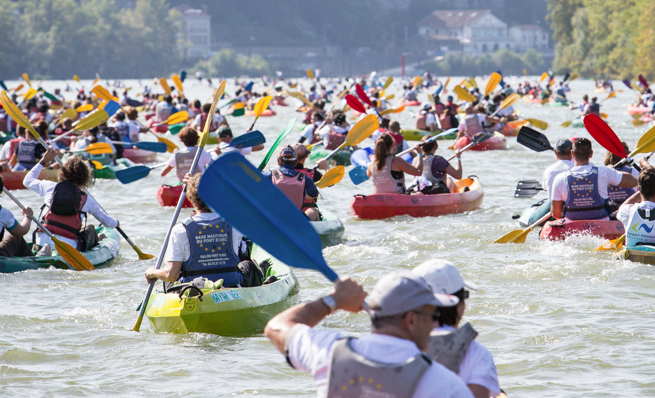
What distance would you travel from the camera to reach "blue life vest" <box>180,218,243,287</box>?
16.1 ft

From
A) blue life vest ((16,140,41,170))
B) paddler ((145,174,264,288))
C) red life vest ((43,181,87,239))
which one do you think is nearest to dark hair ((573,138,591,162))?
paddler ((145,174,264,288))

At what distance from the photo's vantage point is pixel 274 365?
4.97 meters

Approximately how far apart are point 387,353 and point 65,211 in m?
5.35

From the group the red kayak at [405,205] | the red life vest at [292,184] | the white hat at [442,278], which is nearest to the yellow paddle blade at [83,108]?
the red kayak at [405,205]

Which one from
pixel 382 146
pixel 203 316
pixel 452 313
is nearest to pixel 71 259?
pixel 203 316

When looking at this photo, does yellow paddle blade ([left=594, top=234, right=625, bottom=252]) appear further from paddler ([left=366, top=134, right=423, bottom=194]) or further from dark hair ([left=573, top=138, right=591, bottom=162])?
paddler ([left=366, top=134, right=423, bottom=194])

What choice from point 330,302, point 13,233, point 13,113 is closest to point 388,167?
point 13,113

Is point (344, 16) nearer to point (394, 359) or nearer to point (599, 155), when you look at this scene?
point (599, 155)

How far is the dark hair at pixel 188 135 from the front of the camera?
29.9ft

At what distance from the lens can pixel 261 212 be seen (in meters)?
2.78

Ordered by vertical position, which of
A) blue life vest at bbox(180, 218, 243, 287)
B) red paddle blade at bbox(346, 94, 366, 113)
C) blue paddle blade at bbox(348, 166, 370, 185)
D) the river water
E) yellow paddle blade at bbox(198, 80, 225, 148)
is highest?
yellow paddle blade at bbox(198, 80, 225, 148)

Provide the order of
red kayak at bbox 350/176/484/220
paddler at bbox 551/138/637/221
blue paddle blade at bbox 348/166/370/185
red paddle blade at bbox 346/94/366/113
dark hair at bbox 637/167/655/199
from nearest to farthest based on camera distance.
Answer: dark hair at bbox 637/167/655/199 < paddler at bbox 551/138/637/221 < red kayak at bbox 350/176/484/220 < blue paddle blade at bbox 348/166/370/185 < red paddle blade at bbox 346/94/366/113

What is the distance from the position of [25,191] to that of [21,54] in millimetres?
81307

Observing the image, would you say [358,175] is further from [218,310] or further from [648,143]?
[218,310]
